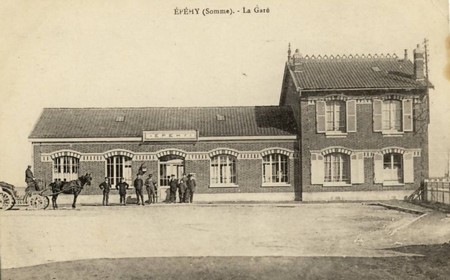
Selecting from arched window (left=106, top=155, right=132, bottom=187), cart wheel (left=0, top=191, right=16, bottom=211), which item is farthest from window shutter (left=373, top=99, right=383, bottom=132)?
cart wheel (left=0, top=191, right=16, bottom=211)

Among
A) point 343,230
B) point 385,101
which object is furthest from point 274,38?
point 385,101

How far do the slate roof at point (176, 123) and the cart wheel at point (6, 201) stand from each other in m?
4.59

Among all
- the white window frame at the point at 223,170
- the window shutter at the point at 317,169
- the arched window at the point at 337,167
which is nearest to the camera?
the window shutter at the point at 317,169

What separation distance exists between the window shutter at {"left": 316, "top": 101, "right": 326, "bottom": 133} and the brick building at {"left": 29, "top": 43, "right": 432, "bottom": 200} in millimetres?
38

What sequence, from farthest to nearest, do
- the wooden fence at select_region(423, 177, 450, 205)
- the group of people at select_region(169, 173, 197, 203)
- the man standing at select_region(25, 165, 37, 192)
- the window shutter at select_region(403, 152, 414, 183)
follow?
the window shutter at select_region(403, 152, 414, 183) → the group of people at select_region(169, 173, 197, 203) → the wooden fence at select_region(423, 177, 450, 205) → the man standing at select_region(25, 165, 37, 192)

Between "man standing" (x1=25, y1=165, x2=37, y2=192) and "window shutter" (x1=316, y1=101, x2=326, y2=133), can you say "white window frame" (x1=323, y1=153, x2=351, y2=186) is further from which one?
"man standing" (x1=25, y1=165, x2=37, y2=192)

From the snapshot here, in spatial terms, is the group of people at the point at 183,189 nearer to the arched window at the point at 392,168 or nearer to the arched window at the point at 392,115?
the arched window at the point at 392,168

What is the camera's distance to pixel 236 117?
857 inches

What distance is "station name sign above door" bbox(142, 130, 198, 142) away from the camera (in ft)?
67.4

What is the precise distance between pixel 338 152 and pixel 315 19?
9879 millimetres

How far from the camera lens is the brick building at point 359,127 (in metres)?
20.1

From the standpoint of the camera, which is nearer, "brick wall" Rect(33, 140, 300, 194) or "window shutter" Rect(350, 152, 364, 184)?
"window shutter" Rect(350, 152, 364, 184)

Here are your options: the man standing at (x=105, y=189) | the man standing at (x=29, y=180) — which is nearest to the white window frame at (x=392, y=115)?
the man standing at (x=105, y=189)

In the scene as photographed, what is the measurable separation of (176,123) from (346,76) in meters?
6.50
